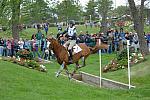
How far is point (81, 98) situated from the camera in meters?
13.2

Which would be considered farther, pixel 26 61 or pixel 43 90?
pixel 26 61

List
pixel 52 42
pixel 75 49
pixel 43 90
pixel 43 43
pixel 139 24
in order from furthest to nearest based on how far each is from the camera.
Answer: pixel 43 43
pixel 139 24
pixel 75 49
pixel 52 42
pixel 43 90

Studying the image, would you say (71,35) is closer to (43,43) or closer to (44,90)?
(44,90)

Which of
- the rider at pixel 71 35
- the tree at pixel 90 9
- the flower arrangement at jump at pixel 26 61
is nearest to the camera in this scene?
the rider at pixel 71 35

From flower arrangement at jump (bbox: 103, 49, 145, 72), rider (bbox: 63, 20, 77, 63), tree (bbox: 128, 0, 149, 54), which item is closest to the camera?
rider (bbox: 63, 20, 77, 63)

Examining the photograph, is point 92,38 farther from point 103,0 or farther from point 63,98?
point 103,0

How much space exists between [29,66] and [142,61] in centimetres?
643

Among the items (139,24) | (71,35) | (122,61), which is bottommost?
(122,61)

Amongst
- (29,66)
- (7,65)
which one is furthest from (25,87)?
(29,66)

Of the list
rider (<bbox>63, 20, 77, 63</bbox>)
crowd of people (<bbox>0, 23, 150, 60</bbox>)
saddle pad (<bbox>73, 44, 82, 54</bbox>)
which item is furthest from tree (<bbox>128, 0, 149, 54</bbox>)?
rider (<bbox>63, 20, 77, 63</bbox>)

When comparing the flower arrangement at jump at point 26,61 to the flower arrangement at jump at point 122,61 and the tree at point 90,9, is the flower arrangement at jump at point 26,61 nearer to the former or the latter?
the flower arrangement at jump at point 122,61

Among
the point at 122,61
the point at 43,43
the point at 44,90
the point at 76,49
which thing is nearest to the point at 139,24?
the point at 122,61

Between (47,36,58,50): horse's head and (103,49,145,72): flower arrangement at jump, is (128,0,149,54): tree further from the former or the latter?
(47,36,58,50): horse's head

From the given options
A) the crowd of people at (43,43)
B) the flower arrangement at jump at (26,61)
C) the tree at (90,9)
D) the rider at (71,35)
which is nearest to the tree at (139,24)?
the crowd of people at (43,43)
